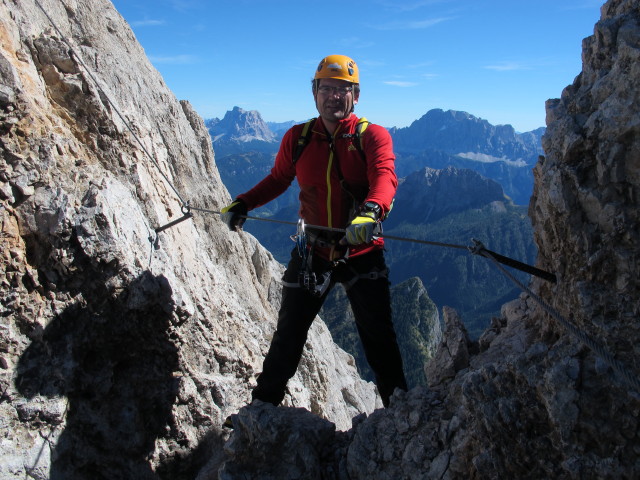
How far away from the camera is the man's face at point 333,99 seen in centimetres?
665

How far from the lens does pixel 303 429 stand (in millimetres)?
6152

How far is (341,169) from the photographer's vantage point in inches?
259

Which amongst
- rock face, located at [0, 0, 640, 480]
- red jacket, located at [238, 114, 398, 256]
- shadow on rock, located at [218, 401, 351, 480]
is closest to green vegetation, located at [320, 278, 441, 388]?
rock face, located at [0, 0, 640, 480]

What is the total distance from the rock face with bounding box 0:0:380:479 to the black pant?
154 centimetres

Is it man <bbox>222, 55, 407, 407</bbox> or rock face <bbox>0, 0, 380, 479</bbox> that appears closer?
→ rock face <bbox>0, 0, 380, 479</bbox>

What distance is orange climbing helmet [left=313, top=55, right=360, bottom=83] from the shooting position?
6.65 meters

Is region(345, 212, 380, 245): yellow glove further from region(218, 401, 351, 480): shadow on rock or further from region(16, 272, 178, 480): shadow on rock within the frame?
region(16, 272, 178, 480): shadow on rock

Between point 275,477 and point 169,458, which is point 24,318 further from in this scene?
point 275,477

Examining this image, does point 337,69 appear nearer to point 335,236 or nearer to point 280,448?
point 335,236

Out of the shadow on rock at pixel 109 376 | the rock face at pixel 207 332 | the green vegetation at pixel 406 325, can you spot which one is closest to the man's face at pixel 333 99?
the rock face at pixel 207 332

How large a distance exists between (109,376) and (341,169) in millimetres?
4442

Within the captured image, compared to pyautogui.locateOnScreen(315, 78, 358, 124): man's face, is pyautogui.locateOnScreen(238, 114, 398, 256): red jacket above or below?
below

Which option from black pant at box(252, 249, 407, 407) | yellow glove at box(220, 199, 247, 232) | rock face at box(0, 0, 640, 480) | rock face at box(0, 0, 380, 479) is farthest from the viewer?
yellow glove at box(220, 199, 247, 232)

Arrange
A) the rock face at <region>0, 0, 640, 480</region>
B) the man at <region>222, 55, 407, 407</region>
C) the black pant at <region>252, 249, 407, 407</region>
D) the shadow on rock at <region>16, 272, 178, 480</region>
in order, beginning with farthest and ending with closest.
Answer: the black pant at <region>252, 249, 407, 407</region> → the man at <region>222, 55, 407, 407</region> → the shadow on rock at <region>16, 272, 178, 480</region> → the rock face at <region>0, 0, 640, 480</region>
